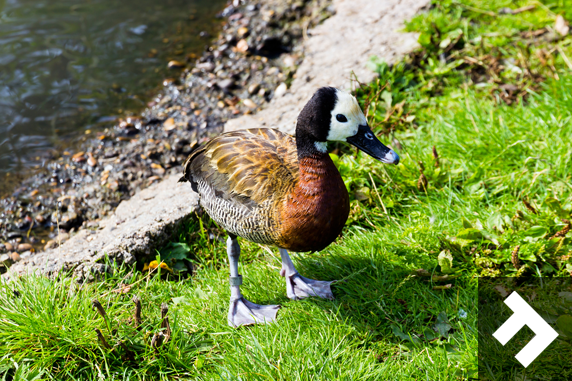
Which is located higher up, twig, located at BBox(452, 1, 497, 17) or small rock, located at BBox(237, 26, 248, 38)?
twig, located at BBox(452, 1, 497, 17)

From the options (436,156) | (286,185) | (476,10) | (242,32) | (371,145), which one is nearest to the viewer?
(371,145)

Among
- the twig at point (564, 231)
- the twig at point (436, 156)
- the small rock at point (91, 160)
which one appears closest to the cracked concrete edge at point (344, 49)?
the twig at point (436, 156)

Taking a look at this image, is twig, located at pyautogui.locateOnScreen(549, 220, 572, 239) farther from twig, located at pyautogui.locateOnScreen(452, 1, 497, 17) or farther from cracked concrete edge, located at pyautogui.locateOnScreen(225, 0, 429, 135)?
twig, located at pyautogui.locateOnScreen(452, 1, 497, 17)

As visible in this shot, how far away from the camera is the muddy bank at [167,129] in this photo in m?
4.71

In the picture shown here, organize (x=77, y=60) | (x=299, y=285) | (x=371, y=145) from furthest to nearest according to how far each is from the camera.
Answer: (x=77, y=60) → (x=299, y=285) → (x=371, y=145)

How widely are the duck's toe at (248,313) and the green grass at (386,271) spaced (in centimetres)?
8

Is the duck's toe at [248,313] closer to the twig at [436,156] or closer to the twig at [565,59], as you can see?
the twig at [436,156]

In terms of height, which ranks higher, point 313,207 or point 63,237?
point 313,207

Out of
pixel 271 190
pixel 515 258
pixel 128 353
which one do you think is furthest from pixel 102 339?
pixel 515 258

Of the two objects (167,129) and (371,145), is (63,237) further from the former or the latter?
(371,145)

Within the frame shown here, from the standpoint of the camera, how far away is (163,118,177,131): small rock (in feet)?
17.9

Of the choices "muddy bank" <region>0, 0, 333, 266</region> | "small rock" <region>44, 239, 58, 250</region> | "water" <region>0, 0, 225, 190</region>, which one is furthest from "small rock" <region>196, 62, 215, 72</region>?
"small rock" <region>44, 239, 58, 250</region>

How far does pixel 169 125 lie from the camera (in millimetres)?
5480

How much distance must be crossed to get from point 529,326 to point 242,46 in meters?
4.73
